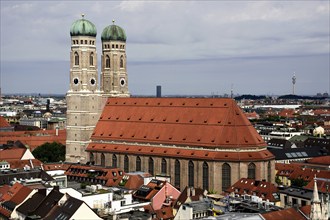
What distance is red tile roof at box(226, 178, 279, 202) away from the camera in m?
87.7

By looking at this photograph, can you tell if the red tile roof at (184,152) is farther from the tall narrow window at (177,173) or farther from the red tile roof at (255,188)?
the red tile roof at (255,188)

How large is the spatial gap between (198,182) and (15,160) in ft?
140

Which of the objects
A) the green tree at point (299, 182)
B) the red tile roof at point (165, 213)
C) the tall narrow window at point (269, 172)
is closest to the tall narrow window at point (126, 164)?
the tall narrow window at point (269, 172)

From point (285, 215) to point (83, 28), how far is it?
7638 cm

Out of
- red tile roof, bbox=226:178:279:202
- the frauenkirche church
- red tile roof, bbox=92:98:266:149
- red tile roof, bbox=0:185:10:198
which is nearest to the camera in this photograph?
red tile roof, bbox=0:185:10:198

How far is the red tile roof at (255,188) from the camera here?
87.7m

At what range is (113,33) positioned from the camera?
133875 millimetres

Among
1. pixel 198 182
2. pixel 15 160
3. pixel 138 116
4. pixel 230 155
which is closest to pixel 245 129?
pixel 230 155

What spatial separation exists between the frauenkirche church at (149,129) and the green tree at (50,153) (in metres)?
12.0

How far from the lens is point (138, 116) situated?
400 feet

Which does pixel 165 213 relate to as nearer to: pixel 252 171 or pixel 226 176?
pixel 226 176

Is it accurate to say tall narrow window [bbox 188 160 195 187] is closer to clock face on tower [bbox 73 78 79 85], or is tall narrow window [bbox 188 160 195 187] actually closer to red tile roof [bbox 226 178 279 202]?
red tile roof [bbox 226 178 279 202]

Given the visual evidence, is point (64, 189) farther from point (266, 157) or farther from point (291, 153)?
point (291, 153)

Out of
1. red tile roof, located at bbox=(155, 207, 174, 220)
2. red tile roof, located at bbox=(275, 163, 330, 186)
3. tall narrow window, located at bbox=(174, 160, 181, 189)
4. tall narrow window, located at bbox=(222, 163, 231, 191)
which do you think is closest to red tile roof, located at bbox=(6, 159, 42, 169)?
tall narrow window, located at bbox=(174, 160, 181, 189)
